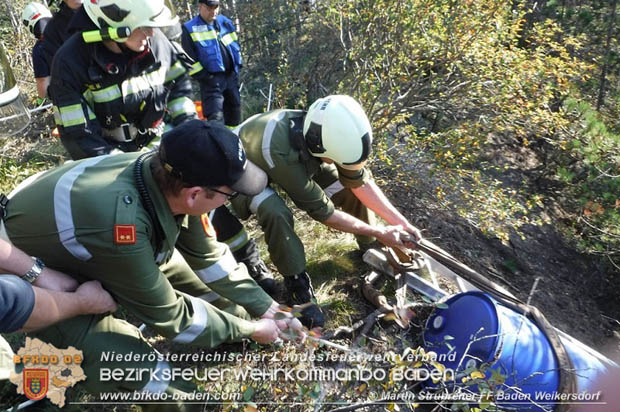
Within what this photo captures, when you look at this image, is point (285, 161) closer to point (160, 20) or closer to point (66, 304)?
point (160, 20)

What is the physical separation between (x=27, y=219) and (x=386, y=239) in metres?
2.13

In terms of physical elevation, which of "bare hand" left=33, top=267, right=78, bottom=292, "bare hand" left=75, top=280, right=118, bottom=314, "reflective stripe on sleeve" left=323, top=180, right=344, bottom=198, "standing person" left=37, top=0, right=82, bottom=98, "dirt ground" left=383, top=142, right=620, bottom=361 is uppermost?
"standing person" left=37, top=0, right=82, bottom=98

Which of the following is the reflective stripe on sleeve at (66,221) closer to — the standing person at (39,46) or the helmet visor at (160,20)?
the helmet visor at (160,20)

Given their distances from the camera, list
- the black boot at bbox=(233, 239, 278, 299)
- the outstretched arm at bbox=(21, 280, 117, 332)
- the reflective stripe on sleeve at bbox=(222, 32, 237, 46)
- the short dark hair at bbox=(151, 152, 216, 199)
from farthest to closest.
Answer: the reflective stripe on sleeve at bbox=(222, 32, 237, 46) < the black boot at bbox=(233, 239, 278, 299) < the short dark hair at bbox=(151, 152, 216, 199) < the outstretched arm at bbox=(21, 280, 117, 332)

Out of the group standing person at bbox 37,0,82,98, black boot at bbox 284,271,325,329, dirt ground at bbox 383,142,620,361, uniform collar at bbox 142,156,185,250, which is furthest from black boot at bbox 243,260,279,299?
standing person at bbox 37,0,82,98

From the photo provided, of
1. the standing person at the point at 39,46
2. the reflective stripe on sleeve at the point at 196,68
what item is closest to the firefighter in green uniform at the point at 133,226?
the standing person at the point at 39,46

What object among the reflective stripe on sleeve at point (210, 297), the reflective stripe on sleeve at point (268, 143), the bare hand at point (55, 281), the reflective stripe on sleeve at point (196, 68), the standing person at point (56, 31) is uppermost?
the standing person at point (56, 31)

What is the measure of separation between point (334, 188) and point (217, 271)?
4.70ft

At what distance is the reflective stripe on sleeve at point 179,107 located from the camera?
3012 millimetres

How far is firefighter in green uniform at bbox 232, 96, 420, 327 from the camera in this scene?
263 cm

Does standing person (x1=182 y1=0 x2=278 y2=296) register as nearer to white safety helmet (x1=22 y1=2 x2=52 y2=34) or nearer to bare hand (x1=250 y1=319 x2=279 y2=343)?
white safety helmet (x1=22 y1=2 x2=52 y2=34)

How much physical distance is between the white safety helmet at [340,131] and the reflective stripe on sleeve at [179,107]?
928 millimetres

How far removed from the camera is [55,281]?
1.75 meters

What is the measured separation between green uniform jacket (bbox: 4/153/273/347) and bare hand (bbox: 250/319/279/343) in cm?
19
